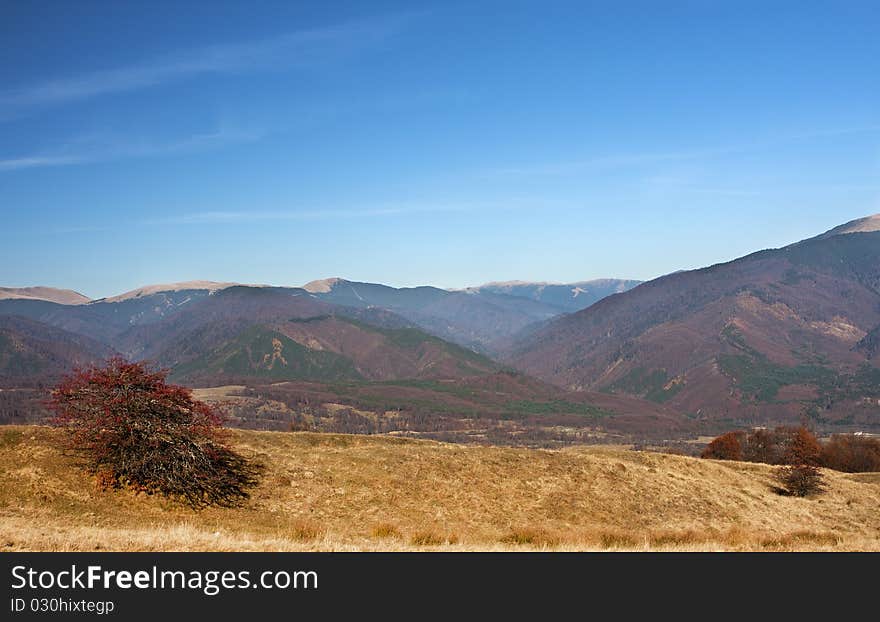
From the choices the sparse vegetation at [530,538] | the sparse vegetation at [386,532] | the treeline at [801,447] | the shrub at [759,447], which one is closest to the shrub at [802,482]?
the treeline at [801,447]

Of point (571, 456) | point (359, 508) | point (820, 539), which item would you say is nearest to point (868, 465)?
point (571, 456)

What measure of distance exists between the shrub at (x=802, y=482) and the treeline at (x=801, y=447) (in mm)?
31081

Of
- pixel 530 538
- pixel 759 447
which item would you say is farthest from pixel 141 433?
pixel 759 447

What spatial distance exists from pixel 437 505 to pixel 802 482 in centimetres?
3536

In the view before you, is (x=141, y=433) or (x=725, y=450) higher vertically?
(x=141, y=433)

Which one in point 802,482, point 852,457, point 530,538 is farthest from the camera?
point 852,457

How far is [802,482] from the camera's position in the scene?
174ft

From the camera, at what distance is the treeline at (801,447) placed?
91.3 m

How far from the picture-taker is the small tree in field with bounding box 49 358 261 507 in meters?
30.8

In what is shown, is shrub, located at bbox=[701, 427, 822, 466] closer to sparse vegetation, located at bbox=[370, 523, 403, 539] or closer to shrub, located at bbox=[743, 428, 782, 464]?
shrub, located at bbox=[743, 428, 782, 464]

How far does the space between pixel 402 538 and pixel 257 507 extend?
10.5 meters

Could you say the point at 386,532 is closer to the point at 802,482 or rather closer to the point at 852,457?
the point at 802,482

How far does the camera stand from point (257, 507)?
31.8m

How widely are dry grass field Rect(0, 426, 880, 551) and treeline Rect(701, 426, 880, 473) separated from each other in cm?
3512
